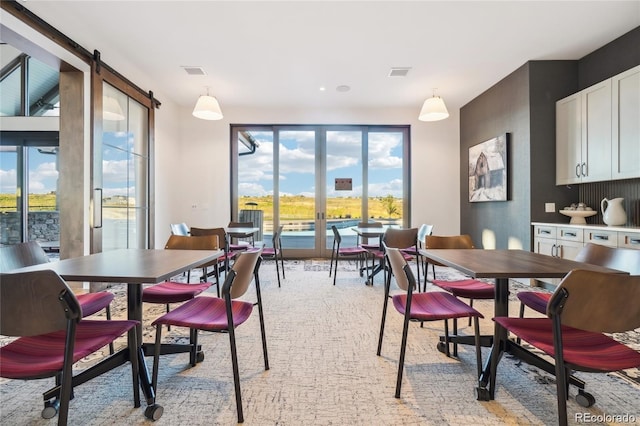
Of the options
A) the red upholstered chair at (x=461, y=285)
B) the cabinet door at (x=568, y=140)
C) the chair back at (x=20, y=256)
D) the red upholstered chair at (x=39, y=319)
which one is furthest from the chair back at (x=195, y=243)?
the cabinet door at (x=568, y=140)

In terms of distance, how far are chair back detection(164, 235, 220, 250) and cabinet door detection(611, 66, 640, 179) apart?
4.19m

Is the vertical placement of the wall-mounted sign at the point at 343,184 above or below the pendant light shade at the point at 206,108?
below

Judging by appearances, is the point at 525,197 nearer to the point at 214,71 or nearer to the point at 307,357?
the point at 307,357

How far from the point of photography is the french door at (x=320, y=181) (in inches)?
Answer: 250

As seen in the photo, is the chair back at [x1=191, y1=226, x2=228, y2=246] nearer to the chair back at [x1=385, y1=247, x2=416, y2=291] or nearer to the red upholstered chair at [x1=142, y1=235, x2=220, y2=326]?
the red upholstered chair at [x1=142, y1=235, x2=220, y2=326]

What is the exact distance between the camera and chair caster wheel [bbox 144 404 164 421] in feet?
5.10

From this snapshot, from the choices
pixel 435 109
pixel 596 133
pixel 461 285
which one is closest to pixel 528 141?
pixel 596 133

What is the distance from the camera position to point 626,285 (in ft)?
3.95

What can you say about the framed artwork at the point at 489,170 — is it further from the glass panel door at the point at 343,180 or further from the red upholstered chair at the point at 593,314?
the red upholstered chair at the point at 593,314

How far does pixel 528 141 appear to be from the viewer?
13.7 feet

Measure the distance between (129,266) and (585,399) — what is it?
262cm

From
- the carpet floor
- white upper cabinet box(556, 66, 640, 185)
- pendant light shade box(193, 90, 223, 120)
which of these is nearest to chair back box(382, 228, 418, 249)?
the carpet floor

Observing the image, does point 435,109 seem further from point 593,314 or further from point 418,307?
point 593,314

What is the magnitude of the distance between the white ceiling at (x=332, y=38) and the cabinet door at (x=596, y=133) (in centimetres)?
69
